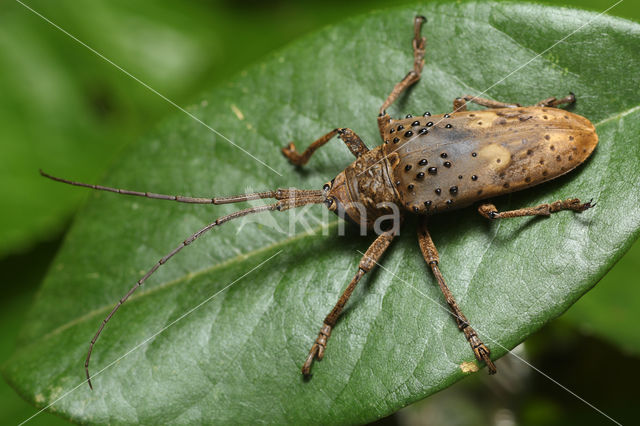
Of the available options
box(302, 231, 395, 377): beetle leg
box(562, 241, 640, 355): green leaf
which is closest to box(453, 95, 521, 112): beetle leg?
box(302, 231, 395, 377): beetle leg

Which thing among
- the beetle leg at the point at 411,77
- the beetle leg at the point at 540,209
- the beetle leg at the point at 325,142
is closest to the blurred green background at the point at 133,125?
the beetle leg at the point at 540,209

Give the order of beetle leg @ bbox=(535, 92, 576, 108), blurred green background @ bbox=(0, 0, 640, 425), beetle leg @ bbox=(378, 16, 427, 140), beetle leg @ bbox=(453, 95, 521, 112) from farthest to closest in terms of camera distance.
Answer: blurred green background @ bbox=(0, 0, 640, 425) → beetle leg @ bbox=(378, 16, 427, 140) → beetle leg @ bbox=(453, 95, 521, 112) → beetle leg @ bbox=(535, 92, 576, 108)

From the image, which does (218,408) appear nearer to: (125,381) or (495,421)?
(125,381)

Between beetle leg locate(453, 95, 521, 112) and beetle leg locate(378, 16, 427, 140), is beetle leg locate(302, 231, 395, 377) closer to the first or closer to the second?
beetle leg locate(378, 16, 427, 140)

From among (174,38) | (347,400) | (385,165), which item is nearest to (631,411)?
(347,400)

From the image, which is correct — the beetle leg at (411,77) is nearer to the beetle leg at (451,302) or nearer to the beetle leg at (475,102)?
the beetle leg at (475,102)

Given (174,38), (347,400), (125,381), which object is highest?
(174,38)

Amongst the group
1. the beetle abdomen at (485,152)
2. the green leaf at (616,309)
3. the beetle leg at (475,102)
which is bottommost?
the green leaf at (616,309)

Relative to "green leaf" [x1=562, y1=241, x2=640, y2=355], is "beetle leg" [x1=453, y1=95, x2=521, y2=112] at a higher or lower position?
higher
